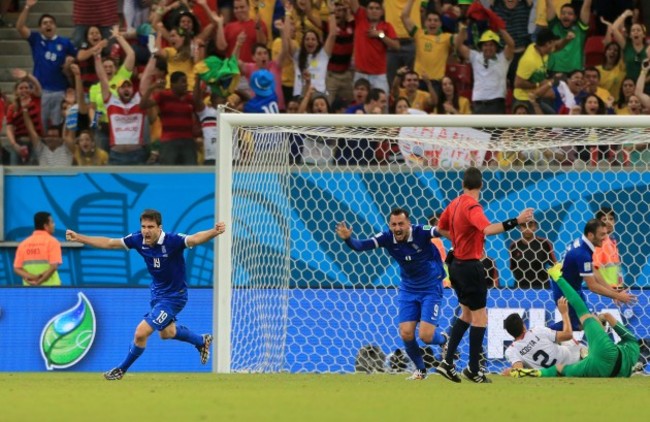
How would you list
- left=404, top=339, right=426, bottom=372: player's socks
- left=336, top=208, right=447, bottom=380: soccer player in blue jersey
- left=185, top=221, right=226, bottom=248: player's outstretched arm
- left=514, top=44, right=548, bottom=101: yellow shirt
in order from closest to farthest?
1. left=185, top=221, right=226, bottom=248: player's outstretched arm
2. left=404, top=339, right=426, bottom=372: player's socks
3. left=336, top=208, right=447, bottom=380: soccer player in blue jersey
4. left=514, top=44, right=548, bottom=101: yellow shirt

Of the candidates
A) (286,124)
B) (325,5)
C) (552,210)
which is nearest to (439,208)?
(552,210)

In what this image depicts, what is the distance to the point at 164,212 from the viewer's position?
18.3 metres

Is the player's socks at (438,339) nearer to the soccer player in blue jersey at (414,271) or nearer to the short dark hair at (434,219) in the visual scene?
the soccer player in blue jersey at (414,271)

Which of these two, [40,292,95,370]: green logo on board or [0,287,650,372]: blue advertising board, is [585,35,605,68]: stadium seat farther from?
[40,292,95,370]: green logo on board

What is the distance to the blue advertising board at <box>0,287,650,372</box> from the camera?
50.5 feet

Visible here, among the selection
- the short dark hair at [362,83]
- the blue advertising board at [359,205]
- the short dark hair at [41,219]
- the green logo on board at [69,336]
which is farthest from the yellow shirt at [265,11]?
the green logo on board at [69,336]

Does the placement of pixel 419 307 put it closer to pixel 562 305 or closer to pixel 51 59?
pixel 562 305

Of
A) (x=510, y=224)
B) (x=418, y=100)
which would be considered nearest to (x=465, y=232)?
(x=510, y=224)

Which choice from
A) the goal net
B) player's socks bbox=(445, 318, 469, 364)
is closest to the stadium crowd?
the goal net

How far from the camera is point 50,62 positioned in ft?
63.8

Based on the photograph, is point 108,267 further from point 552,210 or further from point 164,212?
point 552,210

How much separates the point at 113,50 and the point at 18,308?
165 inches

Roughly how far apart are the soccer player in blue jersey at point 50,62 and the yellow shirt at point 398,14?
4.21 metres

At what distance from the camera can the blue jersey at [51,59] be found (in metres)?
19.5
